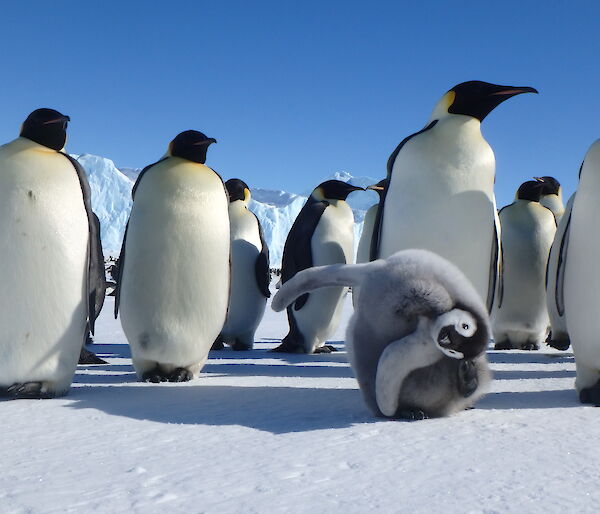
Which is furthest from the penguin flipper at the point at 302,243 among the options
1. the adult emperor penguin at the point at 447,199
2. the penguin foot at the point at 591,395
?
the penguin foot at the point at 591,395

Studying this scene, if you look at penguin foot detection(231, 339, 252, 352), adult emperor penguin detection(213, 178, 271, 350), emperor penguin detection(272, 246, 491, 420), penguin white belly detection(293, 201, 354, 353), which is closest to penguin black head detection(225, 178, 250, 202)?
adult emperor penguin detection(213, 178, 271, 350)

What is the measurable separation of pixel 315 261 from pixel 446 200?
2.11m

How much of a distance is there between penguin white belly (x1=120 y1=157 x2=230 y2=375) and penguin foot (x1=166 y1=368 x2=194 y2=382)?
0.11ft

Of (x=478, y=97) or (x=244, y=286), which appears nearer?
(x=478, y=97)

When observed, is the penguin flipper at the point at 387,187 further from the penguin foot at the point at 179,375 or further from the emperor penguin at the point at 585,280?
the penguin foot at the point at 179,375

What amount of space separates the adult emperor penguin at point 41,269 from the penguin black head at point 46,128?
0.41 ft

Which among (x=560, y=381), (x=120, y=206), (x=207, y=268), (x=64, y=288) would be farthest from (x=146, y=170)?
(x=120, y=206)

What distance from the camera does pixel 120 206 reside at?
164 feet

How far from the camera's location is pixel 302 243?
6070mm

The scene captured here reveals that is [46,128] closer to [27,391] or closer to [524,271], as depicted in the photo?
[27,391]

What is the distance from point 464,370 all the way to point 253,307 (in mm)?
4112

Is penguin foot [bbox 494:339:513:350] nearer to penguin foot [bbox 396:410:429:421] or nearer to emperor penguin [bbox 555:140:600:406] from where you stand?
emperor penguin [bbox 555:140:600:406]

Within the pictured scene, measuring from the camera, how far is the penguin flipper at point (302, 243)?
604cm

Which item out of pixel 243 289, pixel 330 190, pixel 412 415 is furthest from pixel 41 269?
pixel 330 190
